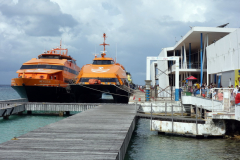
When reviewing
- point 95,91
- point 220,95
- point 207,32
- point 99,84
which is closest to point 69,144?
point 220,95

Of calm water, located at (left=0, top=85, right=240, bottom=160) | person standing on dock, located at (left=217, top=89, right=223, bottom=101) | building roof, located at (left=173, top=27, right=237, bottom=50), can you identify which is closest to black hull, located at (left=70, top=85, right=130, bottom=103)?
building roof, located at (left=173, top=27, right=237, bottom=50)

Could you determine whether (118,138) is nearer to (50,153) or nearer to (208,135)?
(50,153)

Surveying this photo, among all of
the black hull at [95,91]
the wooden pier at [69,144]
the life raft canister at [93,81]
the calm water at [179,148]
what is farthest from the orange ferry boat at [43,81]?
the wooden pier at [69,144]

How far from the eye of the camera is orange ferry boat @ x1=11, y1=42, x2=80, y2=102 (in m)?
30.4

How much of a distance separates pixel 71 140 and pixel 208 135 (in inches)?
325

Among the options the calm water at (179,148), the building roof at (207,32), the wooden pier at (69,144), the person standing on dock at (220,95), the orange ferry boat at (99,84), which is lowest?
the calm water at (179,148)

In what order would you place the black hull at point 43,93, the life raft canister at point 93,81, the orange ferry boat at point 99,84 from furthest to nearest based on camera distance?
the black hull at point 43,93, the orange ferry boat at point 99,84, the life raft canister at point 93,81

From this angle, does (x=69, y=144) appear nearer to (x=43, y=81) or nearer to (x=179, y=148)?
(x=179, y=148)

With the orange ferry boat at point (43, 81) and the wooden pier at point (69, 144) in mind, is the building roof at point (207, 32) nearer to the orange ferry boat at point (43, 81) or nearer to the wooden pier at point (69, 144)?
the orange ferry boat at point (43, 81)

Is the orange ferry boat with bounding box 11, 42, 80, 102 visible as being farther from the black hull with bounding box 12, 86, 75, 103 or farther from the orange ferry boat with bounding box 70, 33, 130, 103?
the orange ferry boat with bounding box 70, 33, 130, 103

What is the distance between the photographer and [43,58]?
36906 millimetres

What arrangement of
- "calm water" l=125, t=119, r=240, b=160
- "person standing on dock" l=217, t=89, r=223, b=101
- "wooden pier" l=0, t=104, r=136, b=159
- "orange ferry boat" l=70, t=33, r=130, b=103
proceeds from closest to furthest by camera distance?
"wooden pier" l=0, t=104, r=136, b=159 < "calm water" l=125, t=119, r=240, b=160 < "person standing on dock" l=217, t=89, r=223, b=101 < "orange ferry boat" l=70, t=33, r=130, b=103

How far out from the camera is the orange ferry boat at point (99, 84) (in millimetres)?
29812

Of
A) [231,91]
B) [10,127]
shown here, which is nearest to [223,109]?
[231,91]
